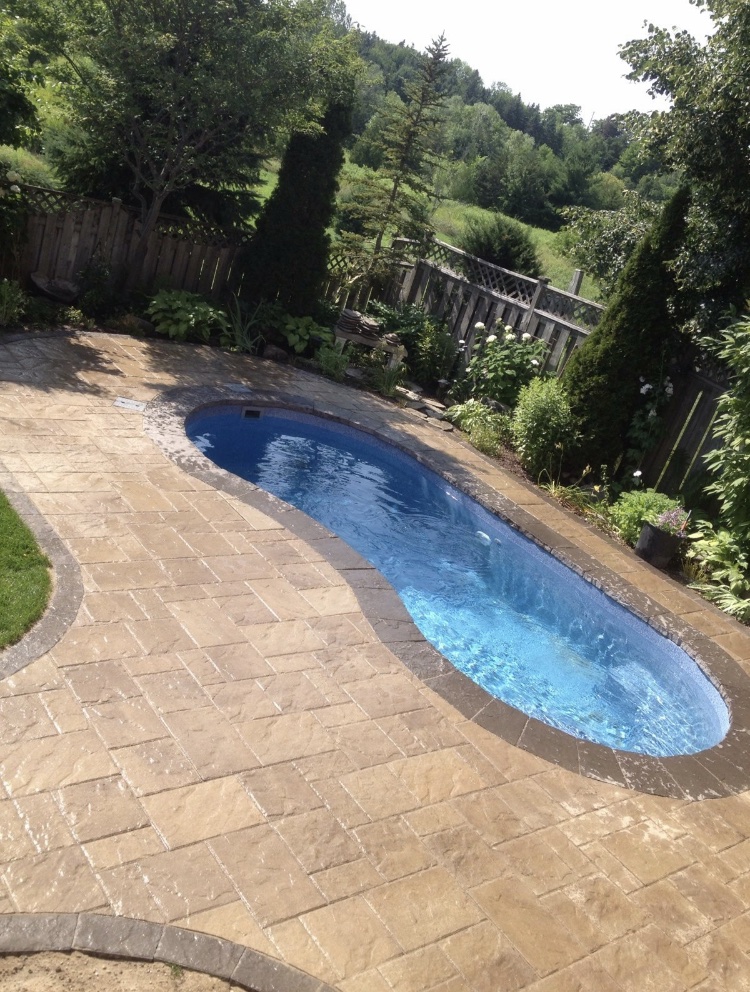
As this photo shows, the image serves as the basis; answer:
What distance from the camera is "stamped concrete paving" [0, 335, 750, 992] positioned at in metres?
2.82

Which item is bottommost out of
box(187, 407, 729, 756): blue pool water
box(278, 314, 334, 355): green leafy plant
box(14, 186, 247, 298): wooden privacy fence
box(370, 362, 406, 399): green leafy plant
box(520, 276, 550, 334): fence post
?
box(187, 407, 729, 756): blue pool water

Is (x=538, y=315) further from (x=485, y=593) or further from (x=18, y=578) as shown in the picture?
(x=18, y=578)

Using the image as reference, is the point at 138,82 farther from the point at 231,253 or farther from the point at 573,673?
the point at 573,673

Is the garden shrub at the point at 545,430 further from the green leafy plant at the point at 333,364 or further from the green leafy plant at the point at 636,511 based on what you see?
the green leafy plant at the point at 333,364

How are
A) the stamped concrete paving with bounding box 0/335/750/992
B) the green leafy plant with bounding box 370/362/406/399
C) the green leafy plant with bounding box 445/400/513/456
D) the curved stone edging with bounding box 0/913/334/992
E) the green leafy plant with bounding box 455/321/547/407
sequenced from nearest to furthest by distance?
the curved stone edging with bounding box 0/913/334/992 < the stamped concrete paving with bounding box 0/335/750/992 < the green leafy plant with bounding box 445/400/513/456 < the green leafy plant with bounding box 455/321/547/407 < the green leafy plant with bounding box 370/362/406/399

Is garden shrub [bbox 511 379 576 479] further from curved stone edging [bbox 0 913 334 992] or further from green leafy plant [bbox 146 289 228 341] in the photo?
curved stone edging [bbox 0 913 334 992]

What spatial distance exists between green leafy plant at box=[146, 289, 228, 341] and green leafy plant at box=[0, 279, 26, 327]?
161 centimetres

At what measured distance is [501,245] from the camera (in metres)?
11.7

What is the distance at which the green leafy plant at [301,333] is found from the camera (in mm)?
10109

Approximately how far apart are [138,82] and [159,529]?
18.9ft

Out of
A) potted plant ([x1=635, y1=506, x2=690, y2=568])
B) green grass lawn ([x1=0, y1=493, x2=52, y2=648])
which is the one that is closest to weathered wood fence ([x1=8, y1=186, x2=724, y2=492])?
potted plant ([x1=635, y1=506, x2=690, y2=568])

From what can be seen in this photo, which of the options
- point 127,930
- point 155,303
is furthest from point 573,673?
point 155,303

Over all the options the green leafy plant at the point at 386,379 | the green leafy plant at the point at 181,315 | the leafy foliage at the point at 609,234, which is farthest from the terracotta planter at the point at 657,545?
the green leafy plant at the point at 181,315

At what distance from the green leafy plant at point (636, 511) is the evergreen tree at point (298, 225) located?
5.03 m
